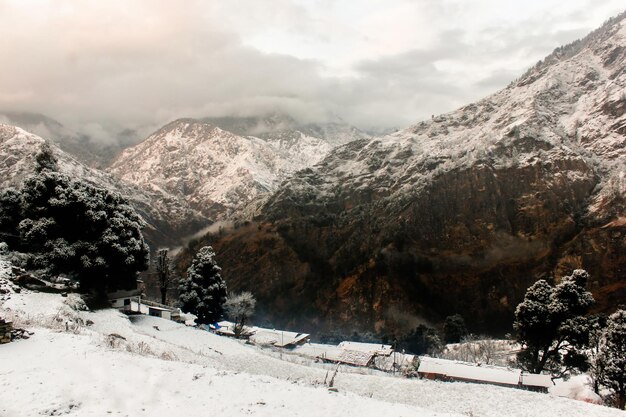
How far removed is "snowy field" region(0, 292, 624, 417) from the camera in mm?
13633

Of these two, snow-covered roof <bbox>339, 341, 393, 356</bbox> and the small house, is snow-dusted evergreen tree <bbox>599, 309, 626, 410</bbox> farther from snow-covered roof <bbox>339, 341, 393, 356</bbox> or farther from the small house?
the small house

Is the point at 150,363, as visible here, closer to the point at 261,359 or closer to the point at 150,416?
the point at 150,416

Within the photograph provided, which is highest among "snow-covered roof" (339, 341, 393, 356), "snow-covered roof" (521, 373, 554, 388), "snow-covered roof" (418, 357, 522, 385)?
"snow-covered roof" (521, 373, 554, 388)

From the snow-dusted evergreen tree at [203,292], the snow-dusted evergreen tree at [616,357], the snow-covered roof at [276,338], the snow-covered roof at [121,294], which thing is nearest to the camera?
the snow-dusted evergreen tree at [616,357]

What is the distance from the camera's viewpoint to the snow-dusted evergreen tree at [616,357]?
3044cm

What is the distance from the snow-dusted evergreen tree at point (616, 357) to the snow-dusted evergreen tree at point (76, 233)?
37253 mm

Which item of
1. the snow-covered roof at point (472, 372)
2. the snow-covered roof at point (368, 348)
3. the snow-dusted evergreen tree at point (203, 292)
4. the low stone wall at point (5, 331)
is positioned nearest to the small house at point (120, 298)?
the snow-dusted evergreen tree at point (203, 292)

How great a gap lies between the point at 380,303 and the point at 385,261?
23.4 meters

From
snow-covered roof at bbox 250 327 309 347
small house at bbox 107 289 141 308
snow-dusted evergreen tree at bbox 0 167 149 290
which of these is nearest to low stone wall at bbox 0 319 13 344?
snow-dusted evergreen tree at bbox 0 167 149 290

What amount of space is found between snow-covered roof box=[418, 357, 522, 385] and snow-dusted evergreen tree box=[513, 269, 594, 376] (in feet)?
9.75

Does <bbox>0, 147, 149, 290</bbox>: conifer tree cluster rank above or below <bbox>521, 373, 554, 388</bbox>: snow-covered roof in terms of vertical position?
above

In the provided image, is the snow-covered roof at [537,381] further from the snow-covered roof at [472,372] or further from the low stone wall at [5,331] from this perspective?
the low stone wall at [5,331]

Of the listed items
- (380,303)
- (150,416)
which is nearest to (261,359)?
(150,416)

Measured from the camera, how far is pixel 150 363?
56.5 ft
